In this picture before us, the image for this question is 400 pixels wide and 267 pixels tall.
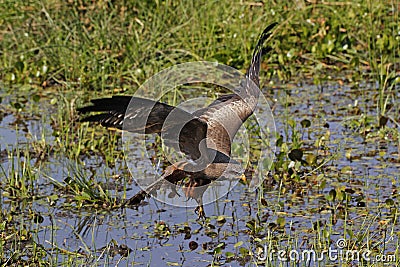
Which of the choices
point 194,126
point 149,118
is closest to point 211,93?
point 194,126

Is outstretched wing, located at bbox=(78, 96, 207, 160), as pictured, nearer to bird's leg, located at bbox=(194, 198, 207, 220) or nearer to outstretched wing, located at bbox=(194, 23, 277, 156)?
outstretched wing, located at bbox=(194, 23, 277, 156)

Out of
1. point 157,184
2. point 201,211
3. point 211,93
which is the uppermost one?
point 211,93

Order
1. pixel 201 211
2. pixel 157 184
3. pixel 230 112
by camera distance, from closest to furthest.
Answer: pixel 230 112, pixel 201 211, pixel 157 184

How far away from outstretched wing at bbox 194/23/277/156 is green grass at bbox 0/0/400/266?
1.58 feet

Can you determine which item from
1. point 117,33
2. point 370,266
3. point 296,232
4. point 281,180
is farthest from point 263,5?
point 370,266

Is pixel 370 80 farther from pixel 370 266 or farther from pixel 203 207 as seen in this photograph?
pixel 370 266

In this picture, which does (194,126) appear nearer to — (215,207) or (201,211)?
(201,211)

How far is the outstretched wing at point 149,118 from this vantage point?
4301mm

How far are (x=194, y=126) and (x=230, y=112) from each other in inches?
23.1

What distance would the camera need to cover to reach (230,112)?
16.3 ft

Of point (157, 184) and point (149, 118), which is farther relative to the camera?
point (157, 184)

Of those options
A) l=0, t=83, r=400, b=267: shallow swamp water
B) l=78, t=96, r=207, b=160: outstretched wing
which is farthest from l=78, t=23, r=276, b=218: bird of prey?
l=0, t=83, r=400, b=267: shallow swamp water

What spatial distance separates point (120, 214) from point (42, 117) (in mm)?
2072

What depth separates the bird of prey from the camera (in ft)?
14.2
